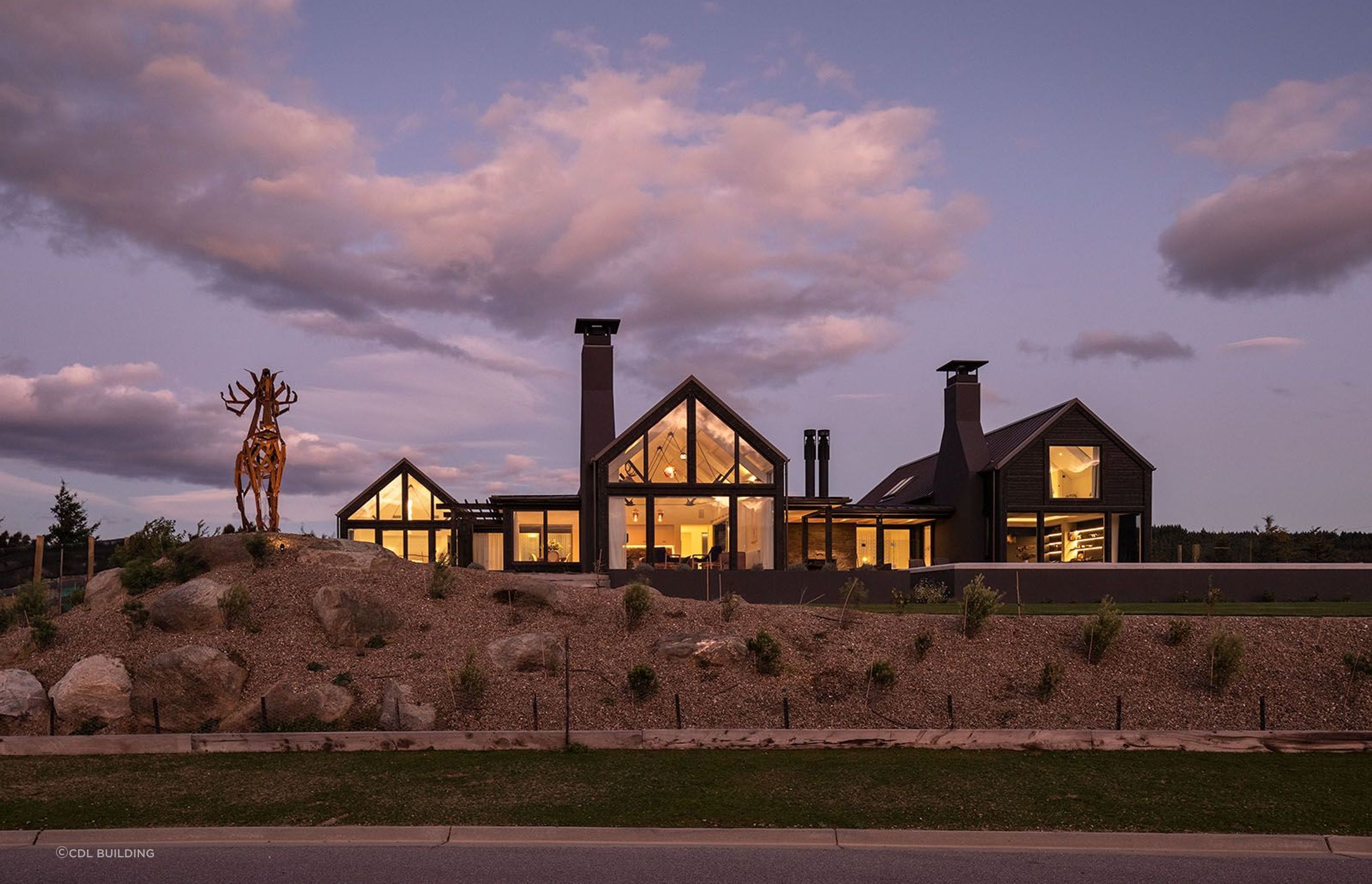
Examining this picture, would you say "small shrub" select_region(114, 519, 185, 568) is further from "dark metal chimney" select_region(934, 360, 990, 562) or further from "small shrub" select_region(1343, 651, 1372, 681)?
"dark metal chimney" select_region(934, 360, 990, 562)

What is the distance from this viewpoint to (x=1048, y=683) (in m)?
14.4

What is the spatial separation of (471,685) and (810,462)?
3061 cm

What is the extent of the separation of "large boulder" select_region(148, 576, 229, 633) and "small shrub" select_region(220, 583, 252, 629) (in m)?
0.11

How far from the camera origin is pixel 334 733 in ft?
42.0

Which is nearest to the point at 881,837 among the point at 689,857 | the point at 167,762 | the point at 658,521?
the point at 689,857

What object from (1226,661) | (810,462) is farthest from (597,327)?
(1226,661)

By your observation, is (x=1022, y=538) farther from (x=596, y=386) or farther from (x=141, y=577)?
(x=141, y=577)

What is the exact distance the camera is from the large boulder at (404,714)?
1365cm

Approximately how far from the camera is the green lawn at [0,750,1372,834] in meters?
9.73

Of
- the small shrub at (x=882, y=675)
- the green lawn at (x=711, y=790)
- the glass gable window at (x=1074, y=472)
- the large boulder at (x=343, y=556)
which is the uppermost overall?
the glass gable window at (x=1074, y=472)

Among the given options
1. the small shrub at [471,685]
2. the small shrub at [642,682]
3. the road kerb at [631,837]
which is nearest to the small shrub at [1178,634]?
the small shrub at [642,682]

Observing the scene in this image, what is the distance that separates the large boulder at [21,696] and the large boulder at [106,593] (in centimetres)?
295

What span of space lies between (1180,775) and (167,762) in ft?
38.8

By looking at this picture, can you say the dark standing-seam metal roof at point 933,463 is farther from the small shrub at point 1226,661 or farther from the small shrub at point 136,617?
the small shrub at point 136,617
